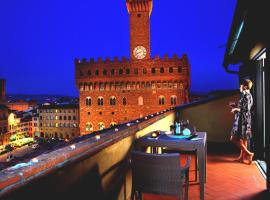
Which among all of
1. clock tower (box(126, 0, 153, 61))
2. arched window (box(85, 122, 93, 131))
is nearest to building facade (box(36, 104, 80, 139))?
arched window (box(85, 122, 93, 131))

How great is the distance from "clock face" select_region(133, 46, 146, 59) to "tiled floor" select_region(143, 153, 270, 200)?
27049 mm

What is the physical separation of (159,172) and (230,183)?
1.87 meters

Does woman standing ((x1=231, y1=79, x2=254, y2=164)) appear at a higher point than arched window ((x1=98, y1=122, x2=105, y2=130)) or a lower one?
higher

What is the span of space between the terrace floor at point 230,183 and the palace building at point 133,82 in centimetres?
2599

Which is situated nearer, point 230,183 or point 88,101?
point 230,183

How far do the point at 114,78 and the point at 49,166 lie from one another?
101ft

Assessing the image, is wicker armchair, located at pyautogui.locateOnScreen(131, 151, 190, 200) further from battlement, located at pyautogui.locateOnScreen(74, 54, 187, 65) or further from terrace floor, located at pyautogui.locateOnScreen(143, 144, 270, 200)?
battlement, located at pyautogui.locateOnScreen(74, 54, 187, 65)

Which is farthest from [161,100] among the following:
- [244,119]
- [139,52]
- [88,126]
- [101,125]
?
[244,119]

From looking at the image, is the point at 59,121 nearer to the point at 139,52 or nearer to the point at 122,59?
the point at 122,59

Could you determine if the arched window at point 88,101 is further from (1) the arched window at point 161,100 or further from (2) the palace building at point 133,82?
(1) the arched window at point 161,100

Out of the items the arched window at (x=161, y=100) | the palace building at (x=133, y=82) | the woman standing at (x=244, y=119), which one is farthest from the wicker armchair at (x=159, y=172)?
the arched window at (x=161, y=100)

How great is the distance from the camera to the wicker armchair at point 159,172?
88.6 inches

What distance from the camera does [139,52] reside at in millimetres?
31359

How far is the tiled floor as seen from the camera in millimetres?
3174
